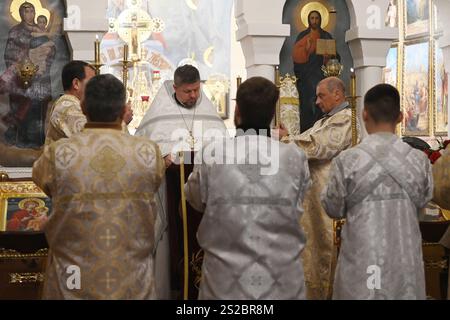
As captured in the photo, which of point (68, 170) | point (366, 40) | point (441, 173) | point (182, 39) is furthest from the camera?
point (182, 39)

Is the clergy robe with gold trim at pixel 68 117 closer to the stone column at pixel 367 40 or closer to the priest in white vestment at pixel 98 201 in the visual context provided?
the priest in white vestment at pixel 98 201

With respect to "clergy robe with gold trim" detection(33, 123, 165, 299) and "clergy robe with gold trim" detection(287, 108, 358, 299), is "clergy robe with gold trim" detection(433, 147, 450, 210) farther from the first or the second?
"clergy robe with gold trim" detection(33, 123, 165, 299)

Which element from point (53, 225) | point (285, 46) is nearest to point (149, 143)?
point (53, 225)

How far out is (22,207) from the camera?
614 centimetres

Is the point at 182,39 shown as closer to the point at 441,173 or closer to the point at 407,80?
the point at 407,80

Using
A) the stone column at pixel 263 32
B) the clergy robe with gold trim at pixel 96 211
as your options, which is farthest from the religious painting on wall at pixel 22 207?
the stone column at pixel 263 32

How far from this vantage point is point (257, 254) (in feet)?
12.0

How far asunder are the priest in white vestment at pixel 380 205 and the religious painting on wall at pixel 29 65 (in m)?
4.55

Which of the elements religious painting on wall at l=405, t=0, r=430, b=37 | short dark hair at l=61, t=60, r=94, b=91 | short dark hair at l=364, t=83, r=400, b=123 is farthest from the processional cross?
short dark hair at l=364, t=83, r=400, b=123

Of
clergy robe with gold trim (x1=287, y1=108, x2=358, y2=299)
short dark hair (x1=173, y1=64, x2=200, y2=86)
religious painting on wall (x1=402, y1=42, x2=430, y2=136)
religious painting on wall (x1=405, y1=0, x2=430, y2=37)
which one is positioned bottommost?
clergy robe with gold trim (x1=287, y1=108, x2=358, y2=299)

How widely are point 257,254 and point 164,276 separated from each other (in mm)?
1925

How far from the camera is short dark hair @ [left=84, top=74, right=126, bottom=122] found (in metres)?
3.70

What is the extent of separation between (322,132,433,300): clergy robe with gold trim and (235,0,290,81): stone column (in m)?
4.46

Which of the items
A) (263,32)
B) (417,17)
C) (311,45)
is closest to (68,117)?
(263,32)
